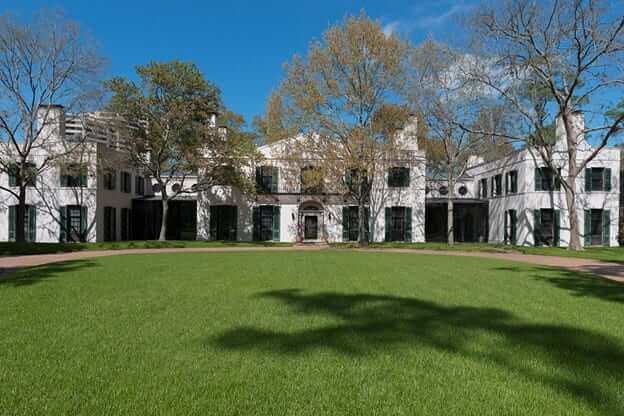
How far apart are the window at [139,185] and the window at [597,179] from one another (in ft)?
102

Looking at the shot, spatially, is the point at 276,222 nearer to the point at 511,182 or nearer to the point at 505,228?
the point at 505,228

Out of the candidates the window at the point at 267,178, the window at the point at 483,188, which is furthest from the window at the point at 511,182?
the window at the point at 267,178

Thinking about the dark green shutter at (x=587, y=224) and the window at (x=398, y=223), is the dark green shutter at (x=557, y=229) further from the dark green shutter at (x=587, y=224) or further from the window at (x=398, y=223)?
the window at (x=398, y=223)

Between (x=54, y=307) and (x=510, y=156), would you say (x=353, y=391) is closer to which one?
(x=54, y=307)

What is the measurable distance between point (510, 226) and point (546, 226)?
2.26 meters

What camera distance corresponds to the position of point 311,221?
28.3 metres

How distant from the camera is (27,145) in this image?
2216cm

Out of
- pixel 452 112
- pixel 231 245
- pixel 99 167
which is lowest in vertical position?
pixel 231 245

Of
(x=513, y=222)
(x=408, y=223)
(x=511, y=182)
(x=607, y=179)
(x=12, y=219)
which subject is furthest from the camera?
(x=511, y=182)

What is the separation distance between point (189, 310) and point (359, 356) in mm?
3245

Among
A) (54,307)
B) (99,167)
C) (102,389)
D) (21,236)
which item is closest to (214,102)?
(99,167)

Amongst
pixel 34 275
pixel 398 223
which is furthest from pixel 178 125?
pixel 398 223

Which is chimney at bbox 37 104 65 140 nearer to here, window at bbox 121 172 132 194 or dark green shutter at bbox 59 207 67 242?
dark green shutter at bbox 59 207 67 242

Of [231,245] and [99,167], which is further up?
[99,167]
